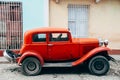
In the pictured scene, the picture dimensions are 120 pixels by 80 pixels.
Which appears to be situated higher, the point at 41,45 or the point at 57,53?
the point at 41,45

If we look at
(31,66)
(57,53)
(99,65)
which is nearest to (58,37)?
(57,53)

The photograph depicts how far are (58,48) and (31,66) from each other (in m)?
1.16

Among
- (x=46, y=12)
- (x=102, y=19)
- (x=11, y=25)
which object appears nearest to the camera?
(x=46, y=12)

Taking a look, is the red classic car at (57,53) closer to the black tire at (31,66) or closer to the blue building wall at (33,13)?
the black tire at (31,66)

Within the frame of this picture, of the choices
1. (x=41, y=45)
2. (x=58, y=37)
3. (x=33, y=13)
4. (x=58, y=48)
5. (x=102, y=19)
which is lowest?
(x=58, y=48)

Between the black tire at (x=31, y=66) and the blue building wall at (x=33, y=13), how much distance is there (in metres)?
3.91

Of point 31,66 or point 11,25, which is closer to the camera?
point 31,66

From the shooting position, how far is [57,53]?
11.7 m

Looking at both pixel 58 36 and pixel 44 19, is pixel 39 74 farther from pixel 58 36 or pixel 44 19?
pixel 44 19

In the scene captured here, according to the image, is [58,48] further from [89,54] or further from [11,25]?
[11,25]

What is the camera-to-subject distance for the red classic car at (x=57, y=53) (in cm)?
1146

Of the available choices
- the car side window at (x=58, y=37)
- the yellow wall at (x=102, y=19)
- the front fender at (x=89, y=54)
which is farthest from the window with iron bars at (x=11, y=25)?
the front fender at (x=89, y=54)

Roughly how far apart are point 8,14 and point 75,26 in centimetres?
319

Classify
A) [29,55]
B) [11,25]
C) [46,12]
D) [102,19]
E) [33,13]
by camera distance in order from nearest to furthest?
[29,55]
[46,12]
[33,13]
[11,25]
[102,19]
